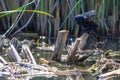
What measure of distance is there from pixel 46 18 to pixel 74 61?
2.63m


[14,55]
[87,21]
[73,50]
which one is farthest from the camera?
[87,21]

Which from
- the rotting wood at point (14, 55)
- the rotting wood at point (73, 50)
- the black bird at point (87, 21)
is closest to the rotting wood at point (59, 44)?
the rotting wood at point (73, 50)

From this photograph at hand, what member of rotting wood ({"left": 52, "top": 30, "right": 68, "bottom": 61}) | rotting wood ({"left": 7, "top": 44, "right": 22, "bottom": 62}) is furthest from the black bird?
rotting wood ({"left": 7, "top": 44, "right": 22, "bottom": 62})

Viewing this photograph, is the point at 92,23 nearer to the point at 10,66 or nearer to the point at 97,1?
the point at 97,1

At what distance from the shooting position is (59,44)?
607 cm

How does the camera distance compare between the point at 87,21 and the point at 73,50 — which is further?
the point at 87,21

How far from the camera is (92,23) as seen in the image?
7.93 m

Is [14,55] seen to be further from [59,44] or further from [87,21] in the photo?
[87,21]

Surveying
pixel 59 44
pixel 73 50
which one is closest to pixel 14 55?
pixel 59 44

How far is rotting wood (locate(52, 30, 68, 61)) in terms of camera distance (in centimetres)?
594

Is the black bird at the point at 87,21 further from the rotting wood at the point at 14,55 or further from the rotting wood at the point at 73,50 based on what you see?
the rotting wood at the point at 14,55

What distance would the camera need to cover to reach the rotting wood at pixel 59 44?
5941mm

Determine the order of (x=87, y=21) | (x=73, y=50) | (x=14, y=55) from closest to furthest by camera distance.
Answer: (x=14, y=55)
(x=73, y=50)
(x=87, y=21)

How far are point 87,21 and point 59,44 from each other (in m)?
1.78
